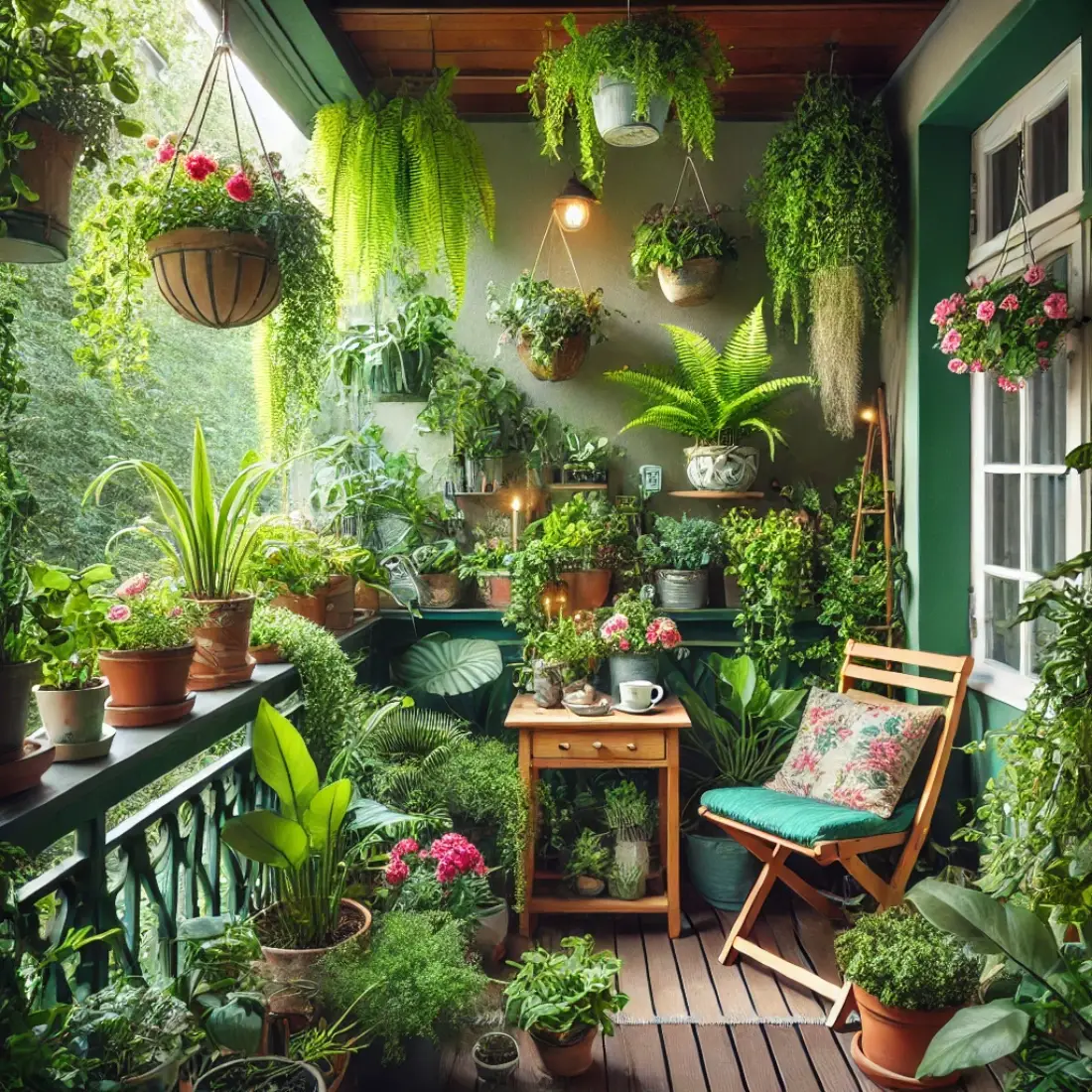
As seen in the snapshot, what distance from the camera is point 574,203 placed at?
3854mm

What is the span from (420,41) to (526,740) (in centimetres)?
253

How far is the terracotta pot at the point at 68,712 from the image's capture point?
1.79 meters

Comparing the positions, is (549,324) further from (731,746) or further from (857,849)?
(857,849)

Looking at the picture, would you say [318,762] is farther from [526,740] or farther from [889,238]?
[889,238]

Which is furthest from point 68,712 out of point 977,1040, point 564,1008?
point 977,1040

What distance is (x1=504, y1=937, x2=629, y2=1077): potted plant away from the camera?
2.55 m

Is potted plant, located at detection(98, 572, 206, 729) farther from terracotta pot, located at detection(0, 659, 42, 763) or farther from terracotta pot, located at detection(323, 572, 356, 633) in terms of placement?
terracotta pot, located at detection(323, 572, 356, 633)

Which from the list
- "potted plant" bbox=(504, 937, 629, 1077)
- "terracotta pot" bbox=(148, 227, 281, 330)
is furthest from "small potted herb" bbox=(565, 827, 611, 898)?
"terracotta pot" bbox=(148, 227, 281, 330)

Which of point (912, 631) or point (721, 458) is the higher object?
point (721, 458)

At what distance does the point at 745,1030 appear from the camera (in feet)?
9.30

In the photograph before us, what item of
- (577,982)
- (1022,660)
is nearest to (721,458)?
(1022,660)

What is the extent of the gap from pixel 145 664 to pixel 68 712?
27cm

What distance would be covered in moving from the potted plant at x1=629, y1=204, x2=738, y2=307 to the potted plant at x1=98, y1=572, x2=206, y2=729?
7.96 feet

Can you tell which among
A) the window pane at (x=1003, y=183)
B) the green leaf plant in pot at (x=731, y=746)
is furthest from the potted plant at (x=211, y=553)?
the window pane at (x=1003, y=183)
